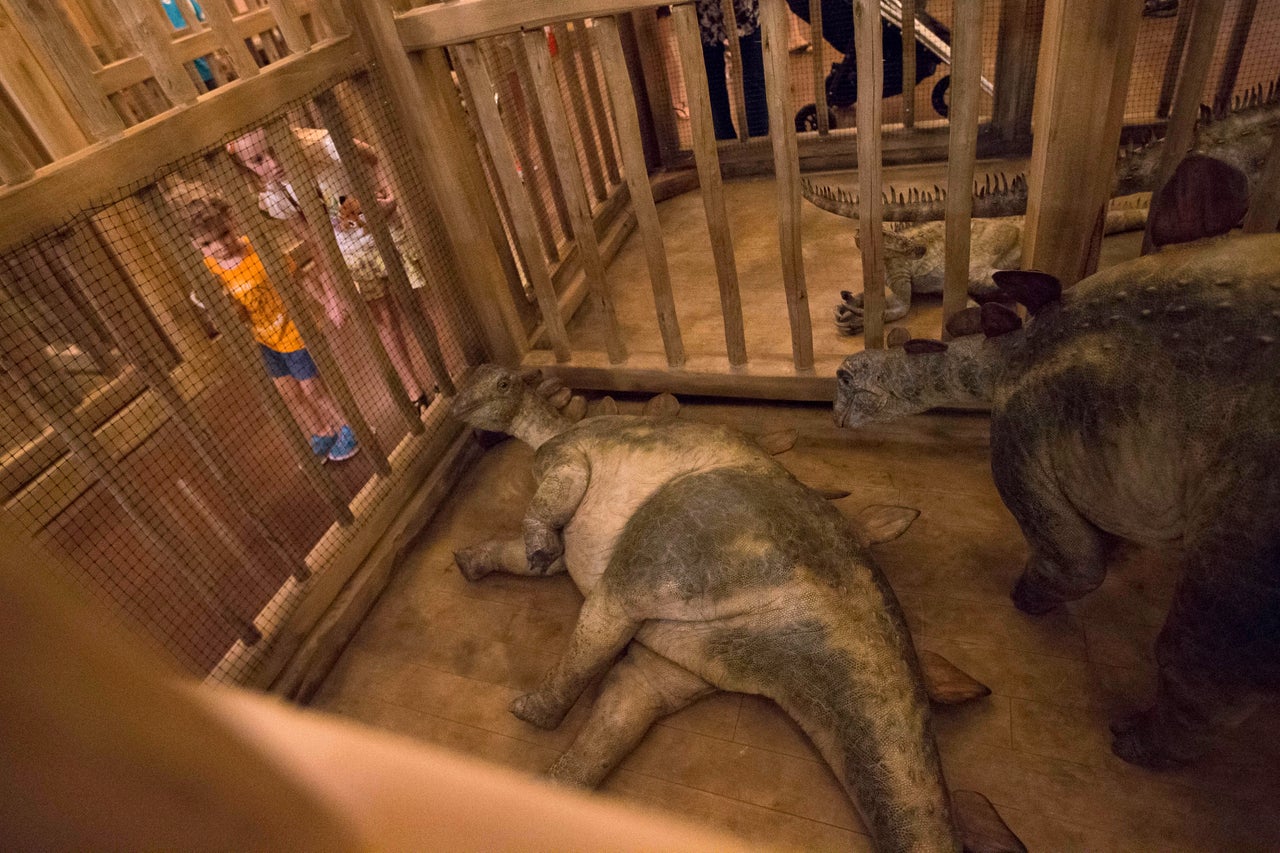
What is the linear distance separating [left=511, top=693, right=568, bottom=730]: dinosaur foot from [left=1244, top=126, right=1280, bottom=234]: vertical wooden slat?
2.54 metres

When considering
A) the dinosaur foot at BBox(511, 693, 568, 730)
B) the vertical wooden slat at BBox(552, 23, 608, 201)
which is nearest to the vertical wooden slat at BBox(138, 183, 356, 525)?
the dinosaur foot at BBox(511, 693, 568, 730)

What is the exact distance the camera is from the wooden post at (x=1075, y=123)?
187 centimetres

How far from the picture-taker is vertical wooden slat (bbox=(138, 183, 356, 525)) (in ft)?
7.13

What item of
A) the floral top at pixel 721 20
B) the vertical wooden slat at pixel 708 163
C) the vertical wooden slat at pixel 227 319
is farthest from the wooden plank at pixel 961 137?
the floral top at pixel 721 20

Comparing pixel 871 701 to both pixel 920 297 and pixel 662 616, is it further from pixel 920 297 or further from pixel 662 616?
pixel 920 297

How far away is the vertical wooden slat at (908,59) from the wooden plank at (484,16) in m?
2.51

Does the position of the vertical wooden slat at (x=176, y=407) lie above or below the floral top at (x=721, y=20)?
below

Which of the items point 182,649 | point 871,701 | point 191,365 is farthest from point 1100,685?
point 191,365

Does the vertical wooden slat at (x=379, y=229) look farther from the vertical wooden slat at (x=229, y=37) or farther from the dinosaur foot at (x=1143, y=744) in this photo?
the dinosaur foot at (x=1143, y=744)

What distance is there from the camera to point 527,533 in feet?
7.71

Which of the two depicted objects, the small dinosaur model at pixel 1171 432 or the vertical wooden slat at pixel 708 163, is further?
the vertical wooden slat at pixel 708 163

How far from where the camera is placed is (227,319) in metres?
2.37

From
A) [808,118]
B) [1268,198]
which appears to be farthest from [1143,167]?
[808,118]

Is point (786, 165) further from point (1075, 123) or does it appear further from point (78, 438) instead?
point (78, 438)
